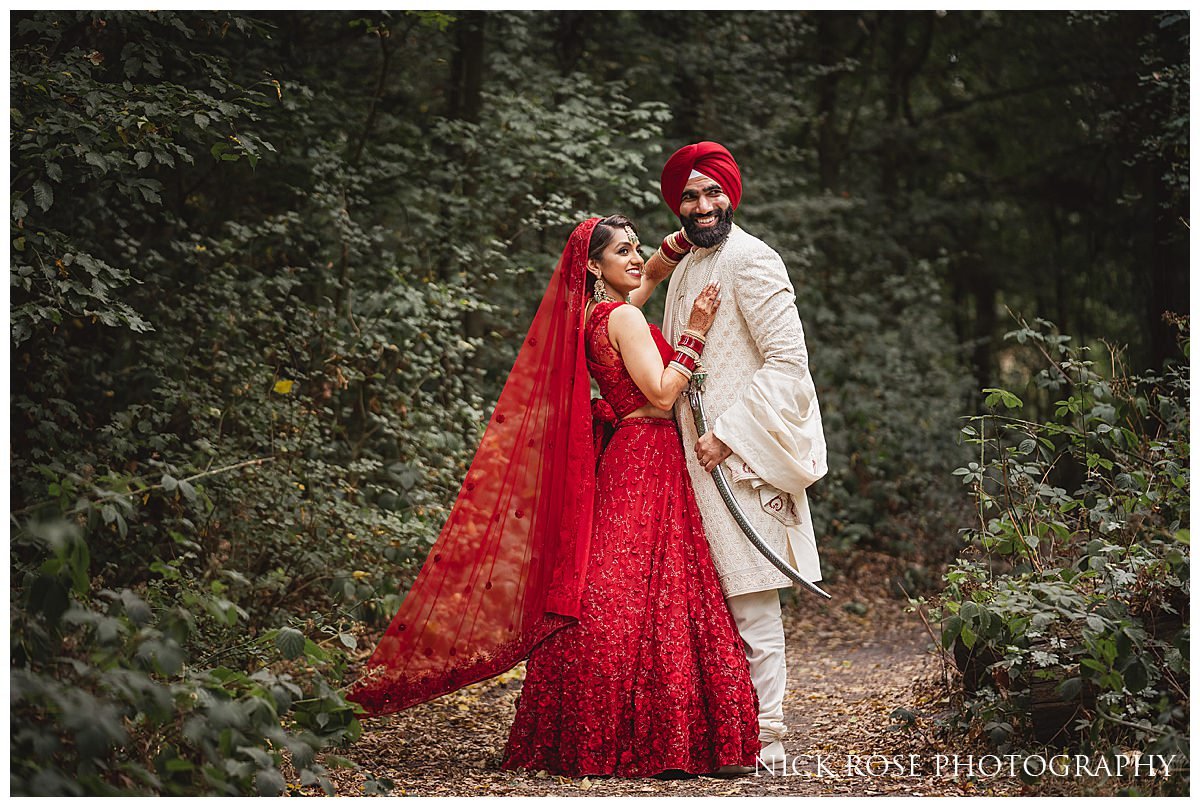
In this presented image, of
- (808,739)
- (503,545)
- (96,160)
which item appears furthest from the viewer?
(808,739)

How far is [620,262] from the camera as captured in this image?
3957 millimetres

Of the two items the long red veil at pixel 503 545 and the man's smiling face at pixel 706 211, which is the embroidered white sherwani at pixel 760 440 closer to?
the man's smiling face at pixel 706 211

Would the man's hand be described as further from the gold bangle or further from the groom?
the gold bangle

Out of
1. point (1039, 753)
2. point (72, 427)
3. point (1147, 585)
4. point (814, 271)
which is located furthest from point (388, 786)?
point (814, 271)

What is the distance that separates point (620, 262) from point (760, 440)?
2.74 feet

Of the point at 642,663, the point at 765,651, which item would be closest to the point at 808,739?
the point at 765,651

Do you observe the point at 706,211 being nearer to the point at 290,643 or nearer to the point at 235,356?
the point at 290,643

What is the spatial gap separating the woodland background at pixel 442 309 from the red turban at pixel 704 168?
1.26m

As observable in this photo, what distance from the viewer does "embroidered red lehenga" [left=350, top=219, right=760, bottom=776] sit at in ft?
12.0

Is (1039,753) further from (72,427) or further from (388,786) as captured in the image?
(72,427)

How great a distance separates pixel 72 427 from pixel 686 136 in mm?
5378

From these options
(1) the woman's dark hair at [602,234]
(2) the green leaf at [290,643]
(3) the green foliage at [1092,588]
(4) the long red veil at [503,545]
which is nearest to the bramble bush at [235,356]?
(2) the green leaf at [290,643]

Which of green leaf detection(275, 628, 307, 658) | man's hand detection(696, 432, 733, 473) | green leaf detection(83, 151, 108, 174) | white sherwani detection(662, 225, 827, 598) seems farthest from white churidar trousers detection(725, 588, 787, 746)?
green leaf detection(83, 151, 108, 174)

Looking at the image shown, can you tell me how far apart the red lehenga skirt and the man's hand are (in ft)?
0.49
